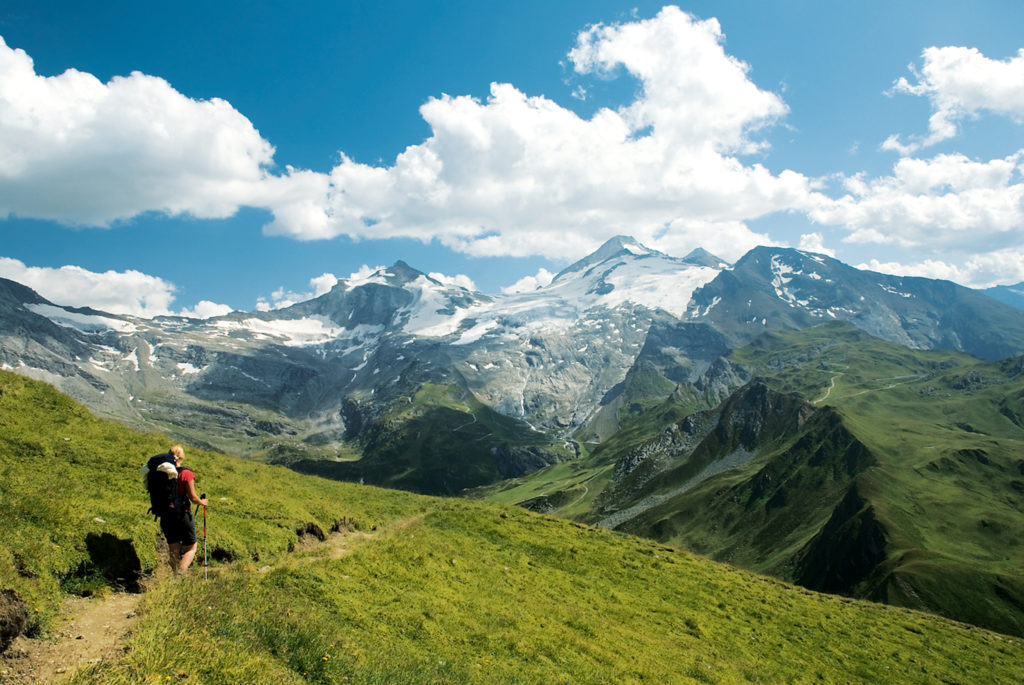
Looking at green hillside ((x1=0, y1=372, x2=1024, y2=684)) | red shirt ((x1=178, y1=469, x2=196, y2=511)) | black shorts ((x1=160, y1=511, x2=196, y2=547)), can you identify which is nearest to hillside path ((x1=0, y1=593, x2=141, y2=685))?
green hillside ((x1=0, y1=372, x2=1024, y2=684))

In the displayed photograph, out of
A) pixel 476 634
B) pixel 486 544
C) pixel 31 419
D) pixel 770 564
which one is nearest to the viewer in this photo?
pixel 476 634

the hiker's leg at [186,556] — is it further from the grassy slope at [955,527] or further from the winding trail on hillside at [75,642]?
the grassy slope at [955,527]

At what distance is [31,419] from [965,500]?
197 metres

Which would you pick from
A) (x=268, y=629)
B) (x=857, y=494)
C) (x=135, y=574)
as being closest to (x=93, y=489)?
(x=135, y=574)

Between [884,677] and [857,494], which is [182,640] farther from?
[857,494]

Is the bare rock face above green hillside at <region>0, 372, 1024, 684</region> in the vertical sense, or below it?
above

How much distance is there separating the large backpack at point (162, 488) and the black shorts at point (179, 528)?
26cm

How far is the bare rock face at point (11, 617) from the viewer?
13.2 meters

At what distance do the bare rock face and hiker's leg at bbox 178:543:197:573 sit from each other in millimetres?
5386

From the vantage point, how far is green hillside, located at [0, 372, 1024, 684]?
16094 mm

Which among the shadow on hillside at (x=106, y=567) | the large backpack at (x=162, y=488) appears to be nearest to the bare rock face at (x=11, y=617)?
the shadow on hillside at (x=106, y=567)

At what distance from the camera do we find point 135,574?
1916 cm

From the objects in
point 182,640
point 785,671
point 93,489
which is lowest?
point 785,671

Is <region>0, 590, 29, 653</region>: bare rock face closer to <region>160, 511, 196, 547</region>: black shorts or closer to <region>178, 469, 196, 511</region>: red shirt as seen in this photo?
<region>160, 511, 196, 547</region>: black shorts
